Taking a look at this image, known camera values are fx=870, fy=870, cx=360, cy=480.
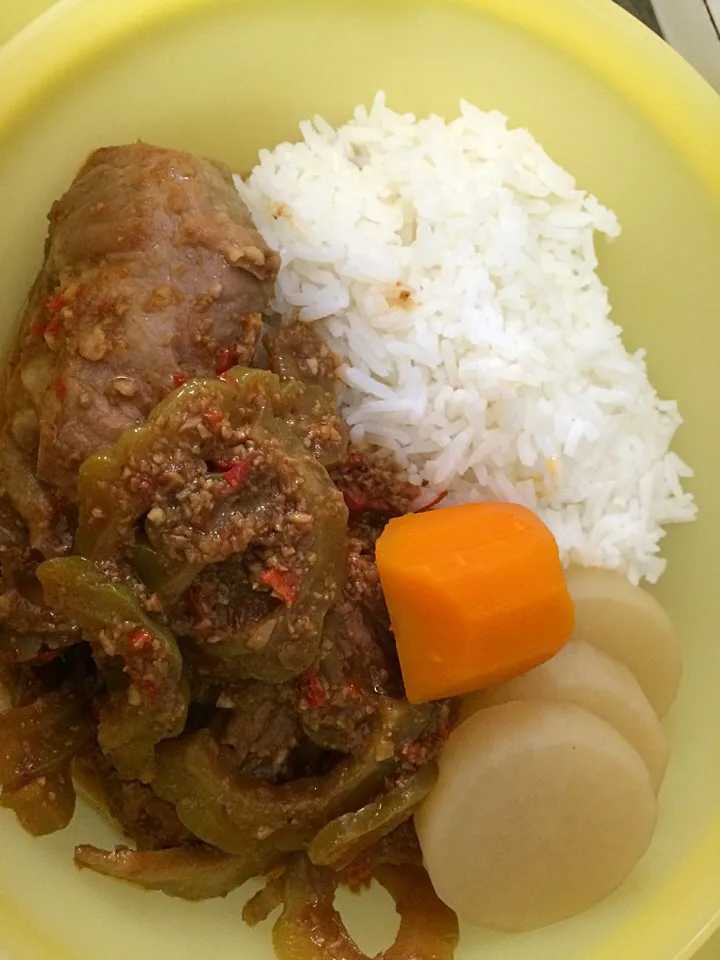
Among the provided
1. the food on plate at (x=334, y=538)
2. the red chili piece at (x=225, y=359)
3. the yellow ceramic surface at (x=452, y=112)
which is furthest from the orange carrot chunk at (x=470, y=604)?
the yellow ceramic surface at (x=452, y=112)

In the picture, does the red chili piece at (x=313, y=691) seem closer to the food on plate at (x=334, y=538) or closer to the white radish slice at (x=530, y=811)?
the food on plate at (x=334, y=538)

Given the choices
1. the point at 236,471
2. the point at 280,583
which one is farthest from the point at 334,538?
the point at 236,471

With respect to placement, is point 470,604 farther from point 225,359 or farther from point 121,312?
point 121,312

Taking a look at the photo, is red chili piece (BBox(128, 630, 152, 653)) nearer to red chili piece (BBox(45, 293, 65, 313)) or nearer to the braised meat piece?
the braised meat piece

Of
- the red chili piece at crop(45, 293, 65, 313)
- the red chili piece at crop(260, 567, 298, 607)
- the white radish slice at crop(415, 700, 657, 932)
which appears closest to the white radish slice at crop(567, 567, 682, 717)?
the white radish slice at crop(415, 700, 657, 932)

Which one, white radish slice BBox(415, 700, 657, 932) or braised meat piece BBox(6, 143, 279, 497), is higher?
braised meat piece BBox(6, 143, 279, 497)

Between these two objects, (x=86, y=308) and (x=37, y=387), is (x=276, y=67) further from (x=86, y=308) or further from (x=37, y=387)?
(x=37, y=387)

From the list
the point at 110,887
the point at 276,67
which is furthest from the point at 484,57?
the point at 110,887
